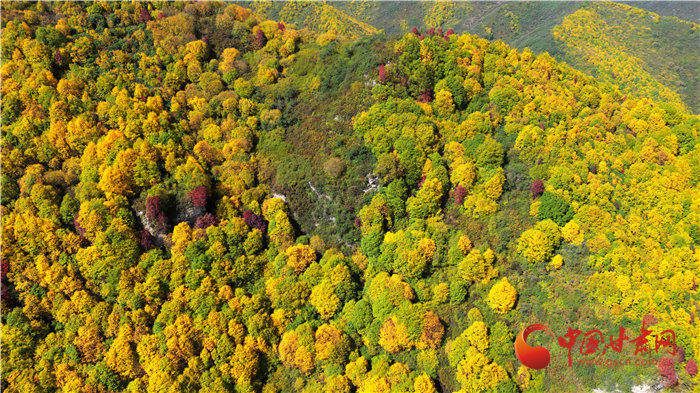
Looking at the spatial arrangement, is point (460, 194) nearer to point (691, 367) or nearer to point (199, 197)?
point (691, 367)

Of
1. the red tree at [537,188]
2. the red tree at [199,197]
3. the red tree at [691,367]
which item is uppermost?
the red tree at [199,197]

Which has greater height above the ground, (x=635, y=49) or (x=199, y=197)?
(x=199, y=197)

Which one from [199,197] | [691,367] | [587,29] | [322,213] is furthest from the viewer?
[587,29]

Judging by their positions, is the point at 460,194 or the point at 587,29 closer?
the point at 460,194

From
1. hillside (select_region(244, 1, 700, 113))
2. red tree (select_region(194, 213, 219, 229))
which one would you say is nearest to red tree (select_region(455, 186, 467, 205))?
red tree (select_region(194, 213, 219, 229))

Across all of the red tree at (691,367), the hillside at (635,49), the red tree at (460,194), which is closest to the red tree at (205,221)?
the red tree at (460,194)

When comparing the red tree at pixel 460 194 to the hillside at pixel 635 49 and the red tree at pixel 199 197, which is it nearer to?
the red tree at pixel 199 197

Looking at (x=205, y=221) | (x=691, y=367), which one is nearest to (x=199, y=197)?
(x=205, y=221)

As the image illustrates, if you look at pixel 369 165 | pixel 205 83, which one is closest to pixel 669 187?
pixel 369 165

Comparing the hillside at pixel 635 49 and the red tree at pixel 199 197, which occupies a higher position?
the red tree at pixel 199 197
